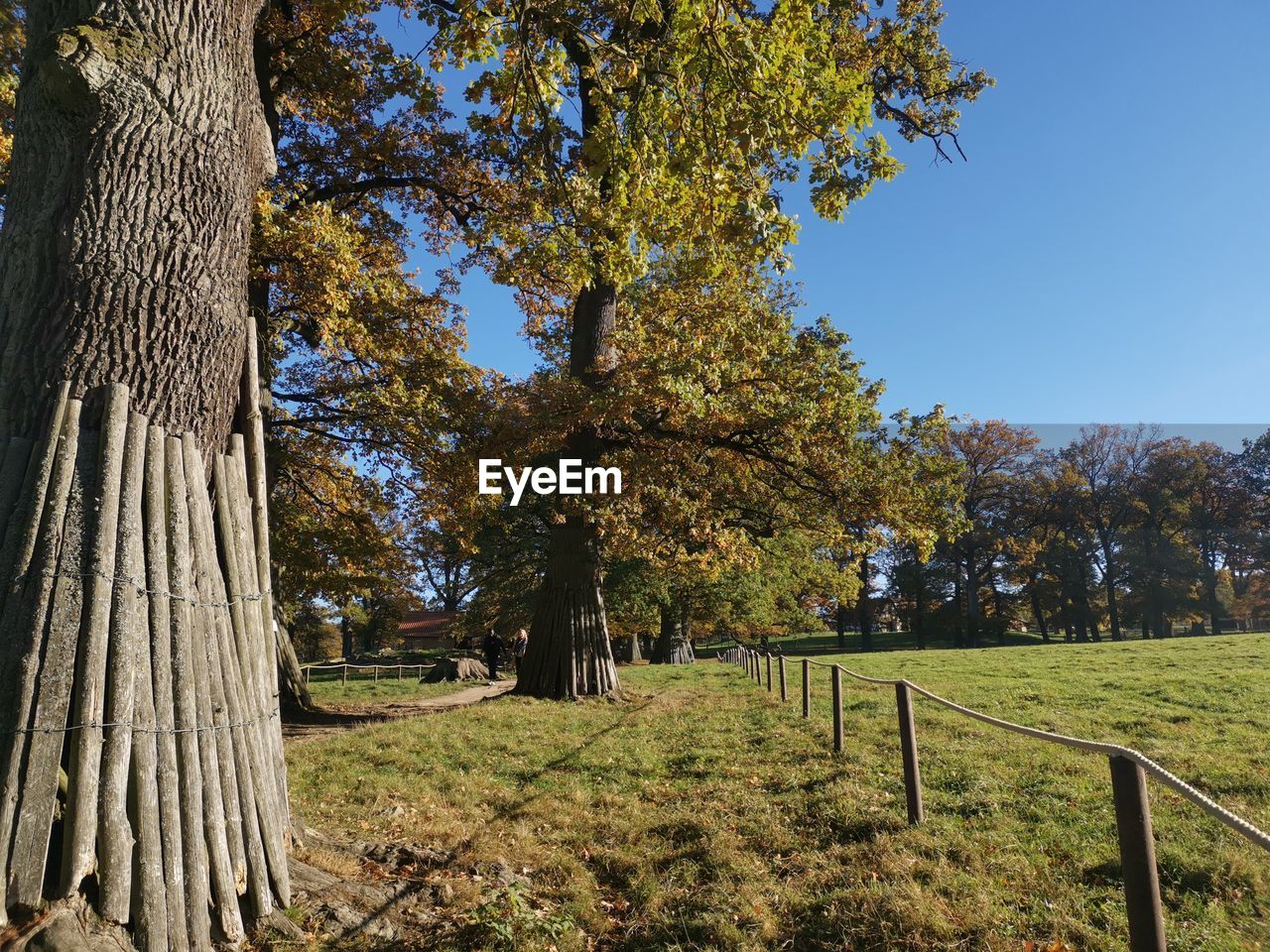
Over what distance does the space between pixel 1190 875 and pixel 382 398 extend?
1199 cm

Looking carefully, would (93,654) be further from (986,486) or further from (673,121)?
(986,486)

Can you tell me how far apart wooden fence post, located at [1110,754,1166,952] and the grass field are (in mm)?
677

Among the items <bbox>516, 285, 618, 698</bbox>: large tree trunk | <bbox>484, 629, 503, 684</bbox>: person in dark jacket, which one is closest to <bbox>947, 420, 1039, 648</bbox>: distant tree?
<bbox>484, 629, 503, 684</bbox>: person in dark jacket

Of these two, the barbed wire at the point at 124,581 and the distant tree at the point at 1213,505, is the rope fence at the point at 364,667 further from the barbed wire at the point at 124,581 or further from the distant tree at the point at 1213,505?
the distant tree at the point at 1213,505

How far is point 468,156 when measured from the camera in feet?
42.6

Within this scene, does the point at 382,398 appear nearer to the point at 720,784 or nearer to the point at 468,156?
the point at 468,156

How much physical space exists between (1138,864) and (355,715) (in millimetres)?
12866

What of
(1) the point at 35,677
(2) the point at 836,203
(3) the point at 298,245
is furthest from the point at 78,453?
(3) the point at 298,245

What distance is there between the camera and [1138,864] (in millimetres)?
2832

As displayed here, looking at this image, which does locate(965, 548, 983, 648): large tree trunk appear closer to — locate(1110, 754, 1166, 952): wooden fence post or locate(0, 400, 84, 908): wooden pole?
locate(1110, 754, 1166, 952): wooden fence post

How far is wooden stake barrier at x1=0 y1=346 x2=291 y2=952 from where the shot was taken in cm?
294

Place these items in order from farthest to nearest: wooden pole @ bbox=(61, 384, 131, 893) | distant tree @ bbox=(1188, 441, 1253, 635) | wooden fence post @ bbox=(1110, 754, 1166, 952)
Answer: distant tree @ bbox=(1188, 441, 1253, 635) → wooden pole @ bbox=(61, 384, 131, 893) → wooden fence post @ bbox=(1110, 754, 1166, 952)

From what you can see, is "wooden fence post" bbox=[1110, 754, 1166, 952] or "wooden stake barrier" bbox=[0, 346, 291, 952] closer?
"wooden fence post" bbox=[1110, 754, 1166, 952]

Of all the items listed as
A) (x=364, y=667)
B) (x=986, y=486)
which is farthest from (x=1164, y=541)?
(x=364, y=667)
